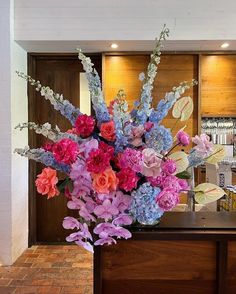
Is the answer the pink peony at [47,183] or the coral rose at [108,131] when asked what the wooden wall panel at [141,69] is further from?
the pink peony at [47,183]

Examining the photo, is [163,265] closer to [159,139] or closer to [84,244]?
[84,244]

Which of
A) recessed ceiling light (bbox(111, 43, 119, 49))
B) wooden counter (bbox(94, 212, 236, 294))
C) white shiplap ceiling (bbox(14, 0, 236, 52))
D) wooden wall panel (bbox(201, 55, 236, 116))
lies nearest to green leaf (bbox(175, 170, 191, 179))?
wooden counter (bbox(94, 212, 236, 294))

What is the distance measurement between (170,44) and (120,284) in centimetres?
293

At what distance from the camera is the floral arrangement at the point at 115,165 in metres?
1.07

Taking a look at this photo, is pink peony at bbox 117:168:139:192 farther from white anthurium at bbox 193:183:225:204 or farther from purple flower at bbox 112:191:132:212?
white anthurium at bbox 193:183:225:204

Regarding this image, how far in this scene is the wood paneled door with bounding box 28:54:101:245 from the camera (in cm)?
407

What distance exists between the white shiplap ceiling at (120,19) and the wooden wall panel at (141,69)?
47 centimetres

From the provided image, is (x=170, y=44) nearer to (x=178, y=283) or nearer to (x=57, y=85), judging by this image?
(x=57, y=85)

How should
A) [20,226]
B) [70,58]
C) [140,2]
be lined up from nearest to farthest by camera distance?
[140,2]
[20,226]
[70,58]

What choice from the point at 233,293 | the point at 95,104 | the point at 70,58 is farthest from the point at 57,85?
the point at 233,293

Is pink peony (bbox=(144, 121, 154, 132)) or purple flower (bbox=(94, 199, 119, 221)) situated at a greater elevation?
pink peony (bbox=(144, 121, 154, 132))

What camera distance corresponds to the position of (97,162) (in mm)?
1043

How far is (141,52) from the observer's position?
12.6 feet

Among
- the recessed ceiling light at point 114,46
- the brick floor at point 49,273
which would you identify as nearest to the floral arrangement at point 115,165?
the brick floor at point 49,273
